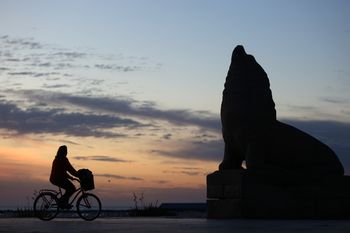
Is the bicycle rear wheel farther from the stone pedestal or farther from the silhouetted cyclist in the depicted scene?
the stone pedestal

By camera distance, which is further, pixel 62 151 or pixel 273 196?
pixel 273 196

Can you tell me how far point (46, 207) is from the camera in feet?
51.8

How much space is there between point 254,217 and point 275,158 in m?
1.60

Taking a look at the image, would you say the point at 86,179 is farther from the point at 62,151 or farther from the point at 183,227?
the point at 183,227

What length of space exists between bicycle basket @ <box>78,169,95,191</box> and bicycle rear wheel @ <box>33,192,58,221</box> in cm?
75

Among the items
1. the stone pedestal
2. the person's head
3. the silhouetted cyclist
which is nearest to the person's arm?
the silhouetted cyclist

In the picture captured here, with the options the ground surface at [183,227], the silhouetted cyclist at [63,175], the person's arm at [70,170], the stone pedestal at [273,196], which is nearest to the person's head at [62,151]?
the silhouetted cyclist at [63,175]

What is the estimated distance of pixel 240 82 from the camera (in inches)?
679

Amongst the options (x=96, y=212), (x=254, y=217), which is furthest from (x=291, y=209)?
(x=96, y=212)

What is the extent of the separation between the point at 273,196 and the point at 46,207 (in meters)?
5.34

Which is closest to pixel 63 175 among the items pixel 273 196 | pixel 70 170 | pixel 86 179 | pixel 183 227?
pixel 70 170

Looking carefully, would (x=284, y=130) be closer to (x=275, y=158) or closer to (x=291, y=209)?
(x=275, y=158)

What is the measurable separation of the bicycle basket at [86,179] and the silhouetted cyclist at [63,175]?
0.14m

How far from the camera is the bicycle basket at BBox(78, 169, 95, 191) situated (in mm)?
15773
